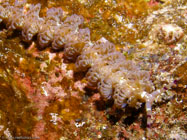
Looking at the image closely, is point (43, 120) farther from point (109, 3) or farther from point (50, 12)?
point (109, 3)

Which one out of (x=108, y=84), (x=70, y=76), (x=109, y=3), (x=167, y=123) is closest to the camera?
(x=167, y=123)

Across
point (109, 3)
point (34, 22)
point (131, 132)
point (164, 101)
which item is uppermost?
point (109, 3)

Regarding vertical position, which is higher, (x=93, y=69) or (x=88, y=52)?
(x=88, y=52)

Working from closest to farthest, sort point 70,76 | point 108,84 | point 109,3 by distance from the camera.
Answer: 1. point 108,84
2. point 70,76
3. point 109,3

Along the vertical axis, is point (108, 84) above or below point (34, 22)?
below

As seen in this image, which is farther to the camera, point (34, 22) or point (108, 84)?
point (34, 22)

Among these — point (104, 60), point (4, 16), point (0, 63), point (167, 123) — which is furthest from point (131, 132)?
point (4, 16)
